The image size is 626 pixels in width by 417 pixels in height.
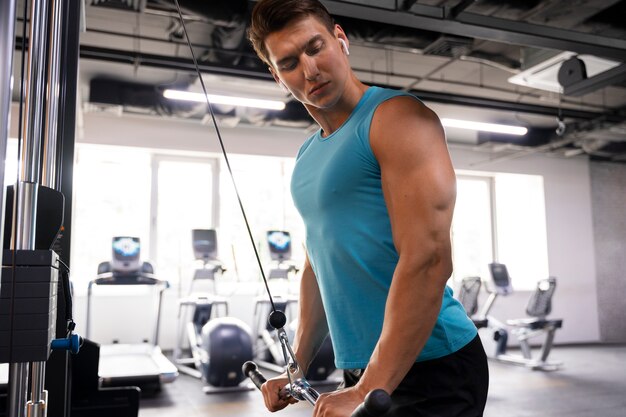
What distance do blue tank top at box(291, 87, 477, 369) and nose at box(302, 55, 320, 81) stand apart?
109mm

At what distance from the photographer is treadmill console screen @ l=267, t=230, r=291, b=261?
23.8 feet

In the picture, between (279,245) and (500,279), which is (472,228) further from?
(279,245)

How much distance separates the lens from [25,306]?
104 centimetres

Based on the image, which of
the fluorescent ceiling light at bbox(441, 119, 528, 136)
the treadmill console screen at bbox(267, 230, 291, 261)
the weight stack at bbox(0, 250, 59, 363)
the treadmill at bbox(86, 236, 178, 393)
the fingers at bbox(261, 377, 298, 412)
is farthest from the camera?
the treadmill console screen at bbox(267, 230, 291, 261)

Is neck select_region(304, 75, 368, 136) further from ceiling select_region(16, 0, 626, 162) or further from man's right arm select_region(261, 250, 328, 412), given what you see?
ceiling select_region(16, 0, 626, 162)

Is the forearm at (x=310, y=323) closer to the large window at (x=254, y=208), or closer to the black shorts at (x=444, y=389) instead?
the black shorts at (x=444, y=389)

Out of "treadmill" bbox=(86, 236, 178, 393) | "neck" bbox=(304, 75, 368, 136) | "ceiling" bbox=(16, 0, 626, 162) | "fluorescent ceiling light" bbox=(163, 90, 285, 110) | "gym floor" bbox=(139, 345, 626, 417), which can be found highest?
"ceiling" bbox=(16, 0, 626, 162)

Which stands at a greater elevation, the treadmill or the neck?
the neck

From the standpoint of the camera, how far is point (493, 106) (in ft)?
22.6

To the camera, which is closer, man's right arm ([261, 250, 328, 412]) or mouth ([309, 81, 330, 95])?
mouth ([309, 81, 330, 95])

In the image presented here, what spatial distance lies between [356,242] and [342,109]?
0.30m

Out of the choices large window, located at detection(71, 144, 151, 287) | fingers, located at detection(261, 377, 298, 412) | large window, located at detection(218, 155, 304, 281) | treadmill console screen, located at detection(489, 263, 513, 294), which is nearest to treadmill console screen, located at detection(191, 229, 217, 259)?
large window, located at detection(218, 155, 304, 281)

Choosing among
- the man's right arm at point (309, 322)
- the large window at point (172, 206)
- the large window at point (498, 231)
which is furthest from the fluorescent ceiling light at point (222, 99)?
the large window at point (498, 231)

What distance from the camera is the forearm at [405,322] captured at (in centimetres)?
92
